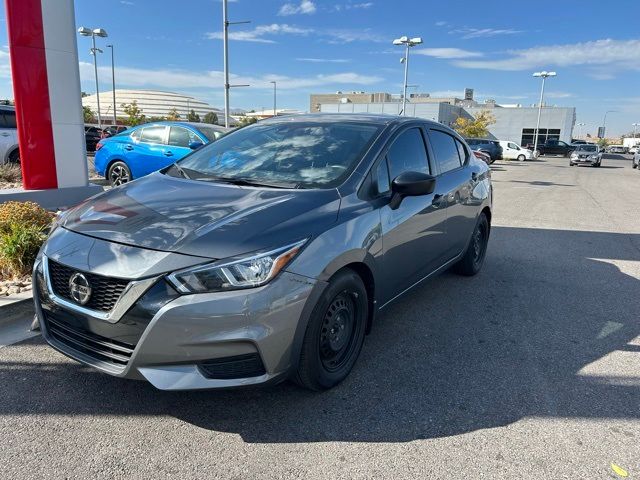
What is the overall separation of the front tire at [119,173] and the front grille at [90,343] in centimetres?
847

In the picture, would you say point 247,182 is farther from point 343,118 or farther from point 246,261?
point 343,118

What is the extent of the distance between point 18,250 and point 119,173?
258 inches

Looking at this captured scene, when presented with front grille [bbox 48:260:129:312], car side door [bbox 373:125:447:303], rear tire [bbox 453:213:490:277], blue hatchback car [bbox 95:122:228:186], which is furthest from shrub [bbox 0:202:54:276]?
blue hatchback car [bbox 95:122:228:186]

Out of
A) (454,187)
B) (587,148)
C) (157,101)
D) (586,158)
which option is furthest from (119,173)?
(157,101)

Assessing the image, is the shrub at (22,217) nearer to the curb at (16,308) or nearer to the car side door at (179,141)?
the curb at (16,308)

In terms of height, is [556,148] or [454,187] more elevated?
[454,187]

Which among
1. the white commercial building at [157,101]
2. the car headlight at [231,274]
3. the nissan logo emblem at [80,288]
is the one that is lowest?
the nissan logo emblem at [80,288]

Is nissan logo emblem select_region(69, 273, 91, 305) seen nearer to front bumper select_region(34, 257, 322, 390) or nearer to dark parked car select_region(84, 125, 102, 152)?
front bumper select_region(34, 257, 322, 390)

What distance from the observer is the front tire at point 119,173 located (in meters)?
10.7

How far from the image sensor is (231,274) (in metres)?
2.46

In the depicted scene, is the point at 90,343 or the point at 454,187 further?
the point at 454,187

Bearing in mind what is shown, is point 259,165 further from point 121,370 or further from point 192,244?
point 121,370

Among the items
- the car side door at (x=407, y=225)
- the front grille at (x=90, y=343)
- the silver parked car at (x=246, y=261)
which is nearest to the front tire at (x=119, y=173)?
the silver parked car at (x=246, y=261)

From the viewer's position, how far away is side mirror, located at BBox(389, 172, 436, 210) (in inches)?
133
